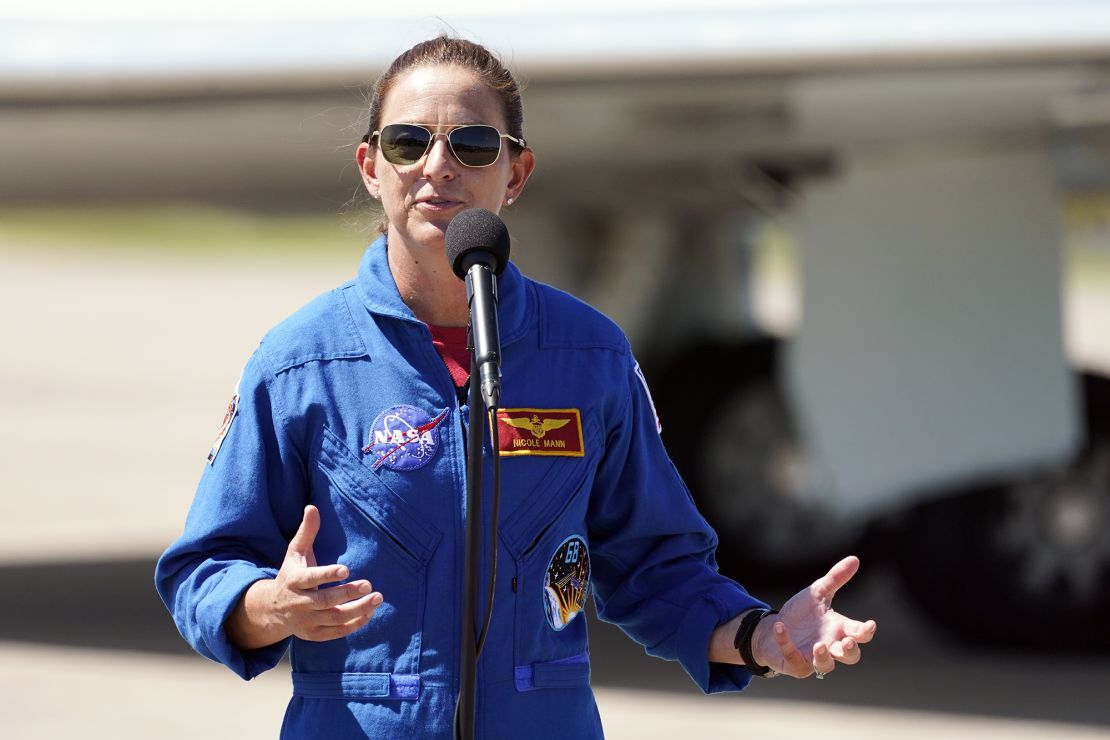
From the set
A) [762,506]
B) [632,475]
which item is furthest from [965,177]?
[632,475]

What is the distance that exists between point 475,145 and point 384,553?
0.49 m

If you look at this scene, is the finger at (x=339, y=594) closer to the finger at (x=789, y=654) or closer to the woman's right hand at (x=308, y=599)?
the woman's right hand at (x=308, y=599)

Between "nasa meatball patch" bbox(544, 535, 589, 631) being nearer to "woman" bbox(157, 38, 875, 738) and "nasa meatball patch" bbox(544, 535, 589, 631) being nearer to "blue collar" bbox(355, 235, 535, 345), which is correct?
"woman" bbox(157, 38, 875, 738)

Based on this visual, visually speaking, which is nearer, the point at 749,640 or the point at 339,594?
the point at 339,594

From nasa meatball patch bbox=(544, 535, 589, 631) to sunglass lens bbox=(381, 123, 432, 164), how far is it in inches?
19.5

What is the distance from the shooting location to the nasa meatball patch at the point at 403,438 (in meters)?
1.98

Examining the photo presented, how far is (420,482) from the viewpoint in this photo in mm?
1989

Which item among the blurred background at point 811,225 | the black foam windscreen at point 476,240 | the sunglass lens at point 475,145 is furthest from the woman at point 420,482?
the blurred background at point 811,225

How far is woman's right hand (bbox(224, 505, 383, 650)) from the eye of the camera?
1729 mm

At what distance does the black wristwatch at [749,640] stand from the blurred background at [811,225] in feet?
9.25

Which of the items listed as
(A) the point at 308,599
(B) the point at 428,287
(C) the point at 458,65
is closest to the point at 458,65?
(C) the point at 458,65

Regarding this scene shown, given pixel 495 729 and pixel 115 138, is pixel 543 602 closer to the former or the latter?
pixel 495 729

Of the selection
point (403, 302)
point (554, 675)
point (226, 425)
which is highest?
point (403, 302)

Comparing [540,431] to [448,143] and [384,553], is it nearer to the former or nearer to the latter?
[384,553]
